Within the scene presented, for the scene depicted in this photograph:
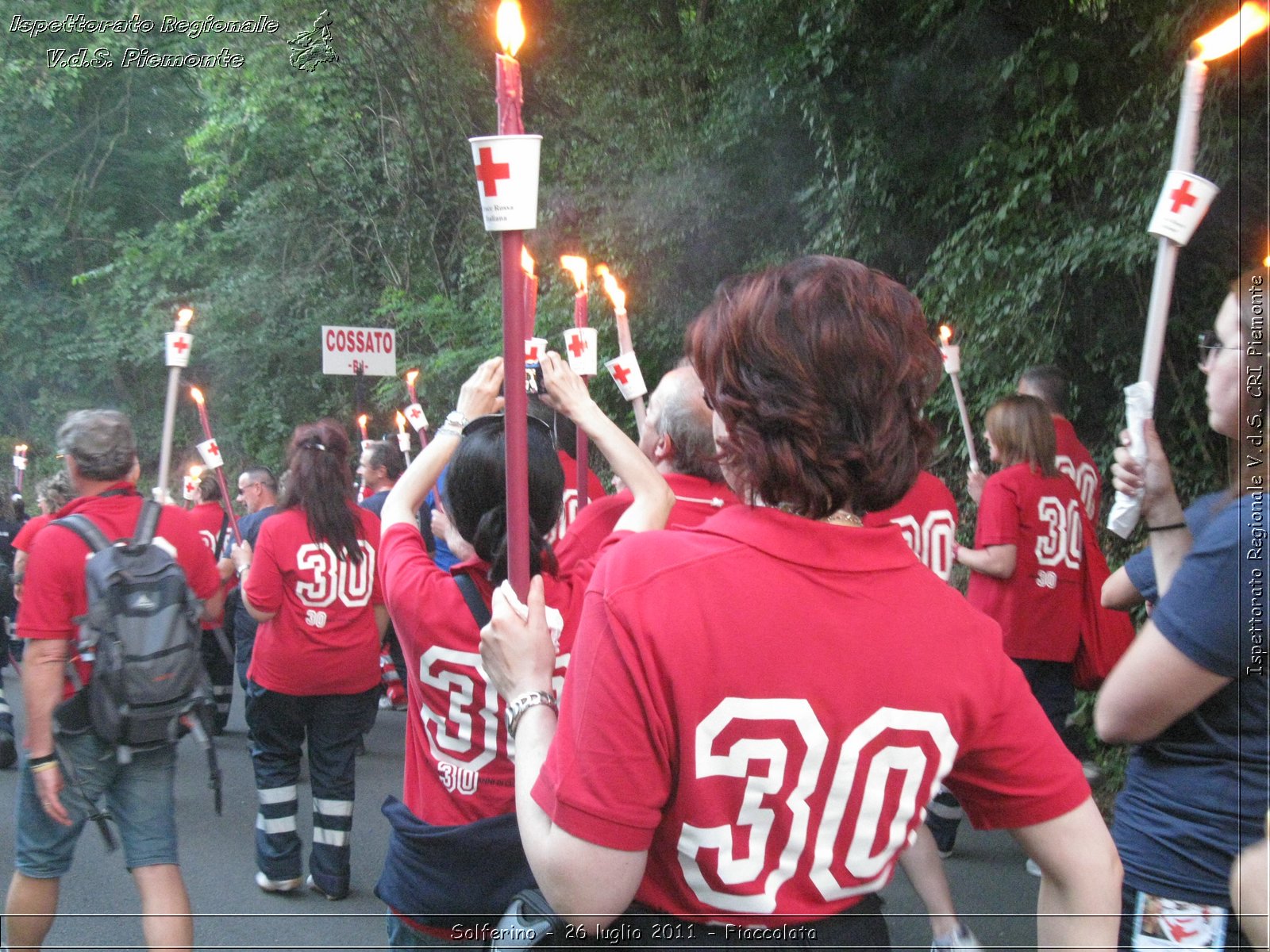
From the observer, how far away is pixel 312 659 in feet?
16.5

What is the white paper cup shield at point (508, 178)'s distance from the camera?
154 centimetres

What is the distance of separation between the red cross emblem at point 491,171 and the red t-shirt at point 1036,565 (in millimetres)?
3906

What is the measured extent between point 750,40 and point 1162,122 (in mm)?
4995

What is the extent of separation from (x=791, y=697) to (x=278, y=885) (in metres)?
4.45

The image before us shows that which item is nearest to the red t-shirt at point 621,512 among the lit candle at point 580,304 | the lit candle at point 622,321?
the lit candle at point 580,304

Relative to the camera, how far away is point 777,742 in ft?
4.73

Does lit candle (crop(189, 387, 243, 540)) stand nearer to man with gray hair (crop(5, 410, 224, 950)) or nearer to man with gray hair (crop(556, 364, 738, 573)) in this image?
man with gray hair (crop(5, 410, 224, 950))

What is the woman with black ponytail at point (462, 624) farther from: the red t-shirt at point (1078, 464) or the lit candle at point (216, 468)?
the lit candle at point (216, 468)

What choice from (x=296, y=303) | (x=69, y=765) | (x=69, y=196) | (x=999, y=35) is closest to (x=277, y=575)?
(x=69, y=765)

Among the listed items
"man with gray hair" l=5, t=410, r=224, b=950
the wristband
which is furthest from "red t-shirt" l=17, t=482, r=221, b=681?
the wristband

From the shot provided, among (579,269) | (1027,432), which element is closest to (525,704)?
(579,269)

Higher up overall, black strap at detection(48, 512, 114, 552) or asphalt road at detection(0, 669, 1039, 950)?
black strap at detection(48, 512, 114, 552)

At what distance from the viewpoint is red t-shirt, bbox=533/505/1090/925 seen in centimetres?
140

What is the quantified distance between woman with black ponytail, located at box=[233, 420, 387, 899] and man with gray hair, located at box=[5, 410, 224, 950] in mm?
1192
